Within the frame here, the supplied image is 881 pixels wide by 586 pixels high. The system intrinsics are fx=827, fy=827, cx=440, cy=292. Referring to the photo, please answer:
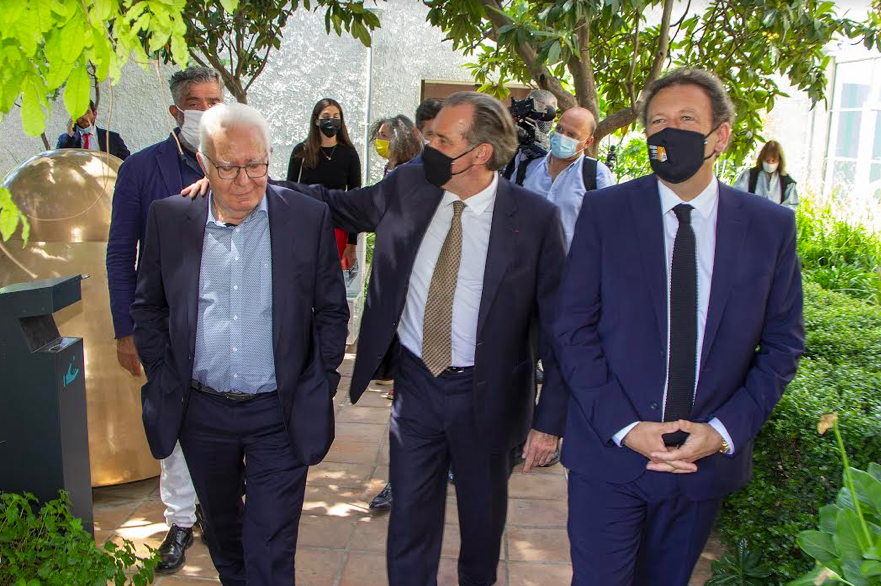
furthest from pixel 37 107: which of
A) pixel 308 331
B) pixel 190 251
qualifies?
pixel 308 331

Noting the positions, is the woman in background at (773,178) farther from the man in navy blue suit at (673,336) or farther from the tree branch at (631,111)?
the man in navy blue suit at (673,336)

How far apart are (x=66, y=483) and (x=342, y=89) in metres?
9.50

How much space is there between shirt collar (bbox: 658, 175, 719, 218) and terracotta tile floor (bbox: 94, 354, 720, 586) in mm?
1981

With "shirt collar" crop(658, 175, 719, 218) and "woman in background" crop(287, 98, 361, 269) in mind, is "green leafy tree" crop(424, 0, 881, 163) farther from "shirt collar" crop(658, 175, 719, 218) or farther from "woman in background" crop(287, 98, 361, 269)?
"shirt collar" crop(658, 175, 719, 218)

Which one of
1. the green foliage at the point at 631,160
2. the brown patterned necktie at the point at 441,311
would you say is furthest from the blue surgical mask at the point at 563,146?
the green foliage at the point at 631,160

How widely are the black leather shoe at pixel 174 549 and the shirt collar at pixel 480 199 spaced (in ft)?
6.59

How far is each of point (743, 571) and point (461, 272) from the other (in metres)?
1.80

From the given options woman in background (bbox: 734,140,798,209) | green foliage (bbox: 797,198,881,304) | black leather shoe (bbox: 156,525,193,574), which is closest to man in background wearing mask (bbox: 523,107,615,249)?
black leather shoe (bbox: 156,525,193,574)

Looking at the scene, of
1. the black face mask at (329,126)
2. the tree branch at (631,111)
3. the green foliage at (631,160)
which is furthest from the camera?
the green foliage at (631,160)

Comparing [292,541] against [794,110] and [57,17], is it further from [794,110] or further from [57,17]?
[794,110]

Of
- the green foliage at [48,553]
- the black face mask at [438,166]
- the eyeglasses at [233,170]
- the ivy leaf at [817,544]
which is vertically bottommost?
the green foliage at [48,553]

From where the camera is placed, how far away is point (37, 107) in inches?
63.9

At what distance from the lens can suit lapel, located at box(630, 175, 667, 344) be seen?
249 cm

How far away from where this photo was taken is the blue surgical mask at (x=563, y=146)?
A: 4742 millimetres
